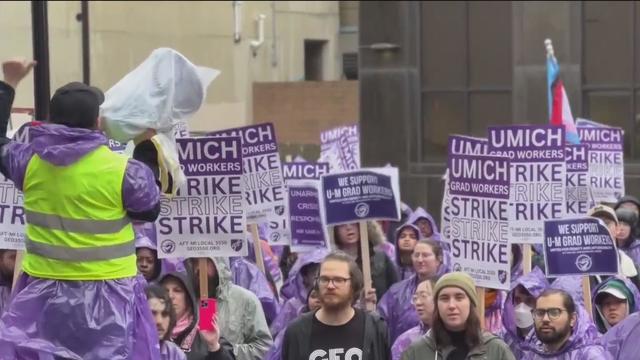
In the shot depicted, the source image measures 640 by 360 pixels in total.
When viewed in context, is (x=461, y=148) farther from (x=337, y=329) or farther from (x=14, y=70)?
(x=14, y=70)

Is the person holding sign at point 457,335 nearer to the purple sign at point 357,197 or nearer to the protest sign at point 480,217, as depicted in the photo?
the protest sign at point 480,217

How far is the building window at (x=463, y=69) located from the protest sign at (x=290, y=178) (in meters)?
10.5

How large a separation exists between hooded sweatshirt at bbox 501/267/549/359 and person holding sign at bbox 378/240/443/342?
2.67 feet

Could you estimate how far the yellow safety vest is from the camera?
6473 mm

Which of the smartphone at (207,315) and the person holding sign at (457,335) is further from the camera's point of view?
the smartphone at (207,315)

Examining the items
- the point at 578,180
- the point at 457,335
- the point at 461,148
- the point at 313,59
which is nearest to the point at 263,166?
the point at 461,148

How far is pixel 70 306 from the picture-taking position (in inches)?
255

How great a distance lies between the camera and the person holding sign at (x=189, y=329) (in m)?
7.81

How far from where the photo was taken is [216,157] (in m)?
9.43

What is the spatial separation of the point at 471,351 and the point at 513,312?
5.80ft

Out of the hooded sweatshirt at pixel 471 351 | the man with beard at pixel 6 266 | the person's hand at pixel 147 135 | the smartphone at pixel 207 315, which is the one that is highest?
the person's hand at pixel 147 135

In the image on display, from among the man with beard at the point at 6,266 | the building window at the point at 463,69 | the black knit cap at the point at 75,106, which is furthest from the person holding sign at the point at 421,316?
the building window at the point at 463,69

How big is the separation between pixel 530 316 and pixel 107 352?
3186 mm

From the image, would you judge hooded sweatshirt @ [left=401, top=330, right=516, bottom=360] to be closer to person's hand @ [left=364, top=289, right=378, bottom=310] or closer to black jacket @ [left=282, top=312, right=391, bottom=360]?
black jacket @ [left=282, top=312, right=391, bottom=360]
